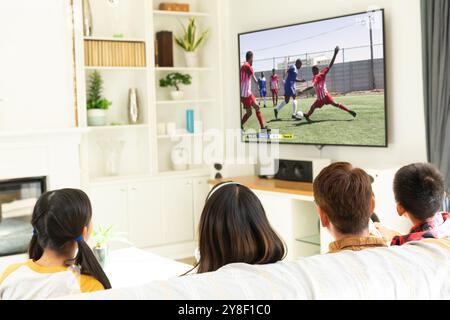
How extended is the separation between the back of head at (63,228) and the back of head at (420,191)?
3.73 ft

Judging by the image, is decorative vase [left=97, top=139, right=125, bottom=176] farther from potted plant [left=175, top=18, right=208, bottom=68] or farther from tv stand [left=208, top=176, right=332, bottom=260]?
tv stand [left=208, top=176, right=332, bottom=260]

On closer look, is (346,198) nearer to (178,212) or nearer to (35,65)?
(35,65)

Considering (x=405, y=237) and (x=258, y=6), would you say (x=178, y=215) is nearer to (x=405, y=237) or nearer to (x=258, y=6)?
(x=258, y=6)

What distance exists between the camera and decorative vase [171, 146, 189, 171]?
6238mm

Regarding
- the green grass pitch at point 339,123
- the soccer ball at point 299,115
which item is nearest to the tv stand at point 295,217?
the green grass pitch at point 339,123

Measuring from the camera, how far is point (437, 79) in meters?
4.28

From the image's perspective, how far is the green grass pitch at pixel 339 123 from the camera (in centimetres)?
477

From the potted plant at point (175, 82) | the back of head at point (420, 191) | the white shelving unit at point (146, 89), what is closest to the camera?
the back of head at point (420, 191)

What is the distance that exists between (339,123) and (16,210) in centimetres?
260

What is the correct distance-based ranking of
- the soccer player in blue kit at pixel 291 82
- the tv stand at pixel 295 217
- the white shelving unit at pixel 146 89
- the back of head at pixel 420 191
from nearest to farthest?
the back of head at pixel 420 191, the tv stand at pixel 295 217, the soccer player in blue kit at pixel 291 82, the white shelving unit at pixel 146 89

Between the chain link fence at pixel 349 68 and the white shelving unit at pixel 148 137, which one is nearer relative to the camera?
the chain link fence at pixel 349 68

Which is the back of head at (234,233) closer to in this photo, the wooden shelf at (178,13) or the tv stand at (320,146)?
the tv stand at (320,146)

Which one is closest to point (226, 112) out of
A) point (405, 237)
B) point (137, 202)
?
point (137, 202)

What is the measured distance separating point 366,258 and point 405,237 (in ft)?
3.08
